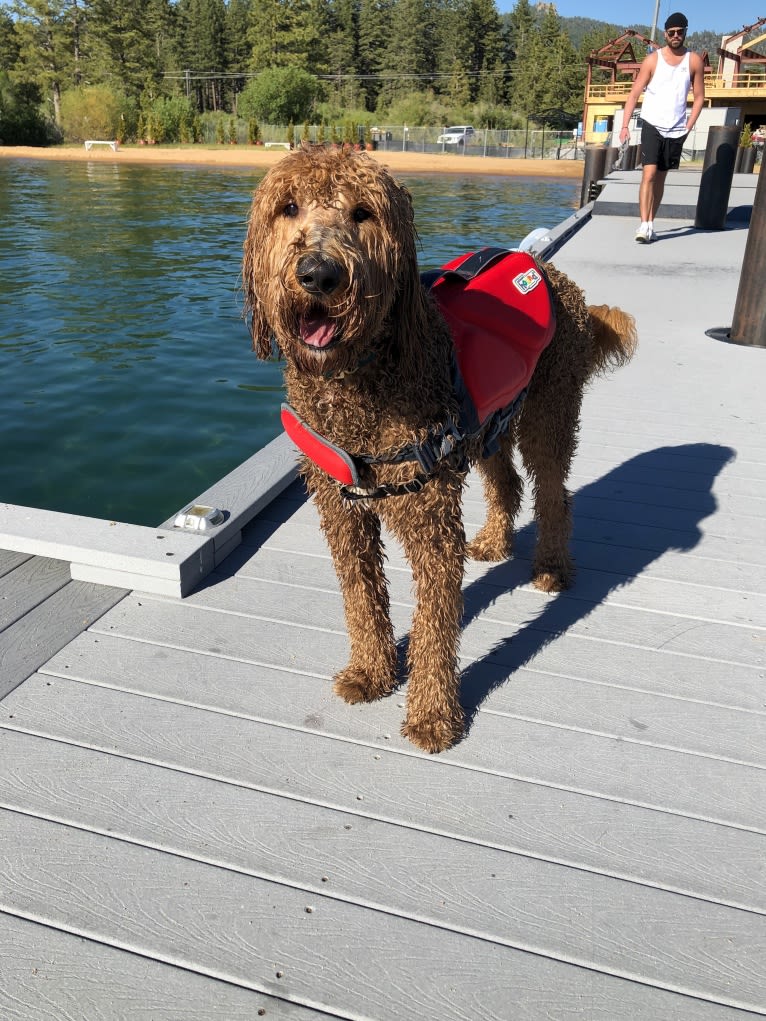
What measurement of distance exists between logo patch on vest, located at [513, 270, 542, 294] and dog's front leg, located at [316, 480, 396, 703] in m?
0.97

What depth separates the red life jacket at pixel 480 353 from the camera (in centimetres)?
235

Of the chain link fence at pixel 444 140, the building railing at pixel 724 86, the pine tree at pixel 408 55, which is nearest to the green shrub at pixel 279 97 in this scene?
the chain link fence at pixel 444 140

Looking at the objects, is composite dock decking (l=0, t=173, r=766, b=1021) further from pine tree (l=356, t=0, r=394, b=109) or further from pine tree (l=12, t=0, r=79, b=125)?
pine tree (l=356, t=0, r=394, b=109)

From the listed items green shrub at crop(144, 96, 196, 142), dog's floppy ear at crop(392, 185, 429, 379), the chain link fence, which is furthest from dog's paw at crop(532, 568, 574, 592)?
green shrub at crop(144, 96, 196, 142)

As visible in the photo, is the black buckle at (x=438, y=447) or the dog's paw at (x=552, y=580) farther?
the dog's paw at (x=552, y=580)

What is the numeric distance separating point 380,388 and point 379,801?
1106mm

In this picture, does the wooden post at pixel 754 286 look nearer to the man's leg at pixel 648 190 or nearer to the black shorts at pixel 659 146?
the black shorts at pixel 659 146

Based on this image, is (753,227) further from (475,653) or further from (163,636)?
(163,636)


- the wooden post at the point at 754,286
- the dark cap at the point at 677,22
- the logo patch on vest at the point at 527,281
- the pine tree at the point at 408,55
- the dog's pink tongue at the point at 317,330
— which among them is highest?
the pine tree at the point at 408,55

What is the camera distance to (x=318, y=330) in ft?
6.44

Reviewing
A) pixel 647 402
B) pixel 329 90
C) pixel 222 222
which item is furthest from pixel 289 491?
pixel 329 90

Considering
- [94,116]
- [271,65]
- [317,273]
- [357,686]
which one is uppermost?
[271,65]

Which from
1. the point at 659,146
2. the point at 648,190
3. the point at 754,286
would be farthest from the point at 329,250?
the point at 648,190

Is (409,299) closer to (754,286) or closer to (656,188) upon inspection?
(754,286)
